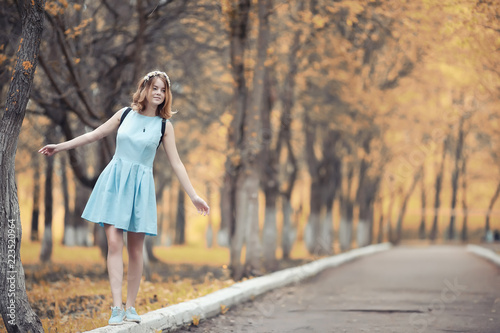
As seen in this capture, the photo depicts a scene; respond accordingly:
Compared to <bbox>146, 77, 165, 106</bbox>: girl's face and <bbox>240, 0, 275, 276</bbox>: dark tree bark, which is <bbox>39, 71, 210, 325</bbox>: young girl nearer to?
<bbox>146, 77, 165, 106</bbox>: girl's face

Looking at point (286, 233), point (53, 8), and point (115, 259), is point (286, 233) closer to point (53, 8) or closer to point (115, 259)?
point (53, 8)

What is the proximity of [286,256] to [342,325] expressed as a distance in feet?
60.5

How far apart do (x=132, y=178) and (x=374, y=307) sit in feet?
15.8

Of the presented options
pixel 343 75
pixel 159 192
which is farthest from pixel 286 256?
pixel 343 75

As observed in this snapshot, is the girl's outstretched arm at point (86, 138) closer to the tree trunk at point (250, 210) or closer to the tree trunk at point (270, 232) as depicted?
the tree trunk at point (250, 210)

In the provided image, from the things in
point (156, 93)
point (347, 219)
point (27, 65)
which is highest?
point (27, 65)

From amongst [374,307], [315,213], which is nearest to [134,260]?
[374,307]

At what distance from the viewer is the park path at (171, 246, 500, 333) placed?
757 centimetres

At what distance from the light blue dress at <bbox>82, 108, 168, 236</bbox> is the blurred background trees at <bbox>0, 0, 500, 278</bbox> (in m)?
4.34

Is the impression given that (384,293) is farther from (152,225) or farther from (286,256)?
(286,256)

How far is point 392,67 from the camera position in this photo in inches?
1018

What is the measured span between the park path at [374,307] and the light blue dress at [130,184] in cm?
192

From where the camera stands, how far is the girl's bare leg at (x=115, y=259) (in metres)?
5.76

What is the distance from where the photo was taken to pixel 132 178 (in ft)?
19.0
